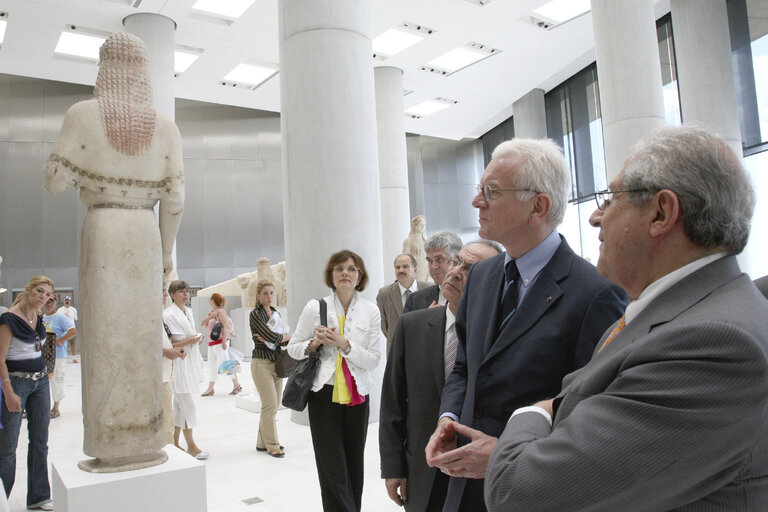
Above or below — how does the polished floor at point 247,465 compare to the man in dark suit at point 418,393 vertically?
below

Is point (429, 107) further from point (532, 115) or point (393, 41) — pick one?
point (393, 41)

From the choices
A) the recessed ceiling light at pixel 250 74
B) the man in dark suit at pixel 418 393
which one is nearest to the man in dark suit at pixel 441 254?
the man in dark suit at pixel 418 393

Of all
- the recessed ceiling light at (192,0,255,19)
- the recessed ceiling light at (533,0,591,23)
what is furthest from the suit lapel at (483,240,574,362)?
the recessed ceiling light at (533,0,591,23)

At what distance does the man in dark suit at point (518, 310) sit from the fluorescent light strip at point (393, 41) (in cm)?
1362

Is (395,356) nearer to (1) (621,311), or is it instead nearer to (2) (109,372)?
(1) (621,311)

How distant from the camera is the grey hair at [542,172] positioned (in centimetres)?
219

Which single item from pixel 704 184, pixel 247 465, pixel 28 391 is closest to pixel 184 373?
pixel 247 465

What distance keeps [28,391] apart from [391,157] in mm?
12866

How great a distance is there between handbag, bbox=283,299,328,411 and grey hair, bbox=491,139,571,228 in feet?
8.52

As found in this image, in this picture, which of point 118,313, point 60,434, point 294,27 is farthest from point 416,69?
point 118,313

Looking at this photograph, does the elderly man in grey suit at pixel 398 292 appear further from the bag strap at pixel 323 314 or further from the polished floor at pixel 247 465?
the bag strap at pixel 323 314

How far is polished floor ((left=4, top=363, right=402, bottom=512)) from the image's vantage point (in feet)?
16.9

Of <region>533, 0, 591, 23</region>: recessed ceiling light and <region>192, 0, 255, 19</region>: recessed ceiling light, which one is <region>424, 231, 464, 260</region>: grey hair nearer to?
<region>192, 0, 255, 19</region>: recessed ceiling light

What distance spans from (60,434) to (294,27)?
635cm
